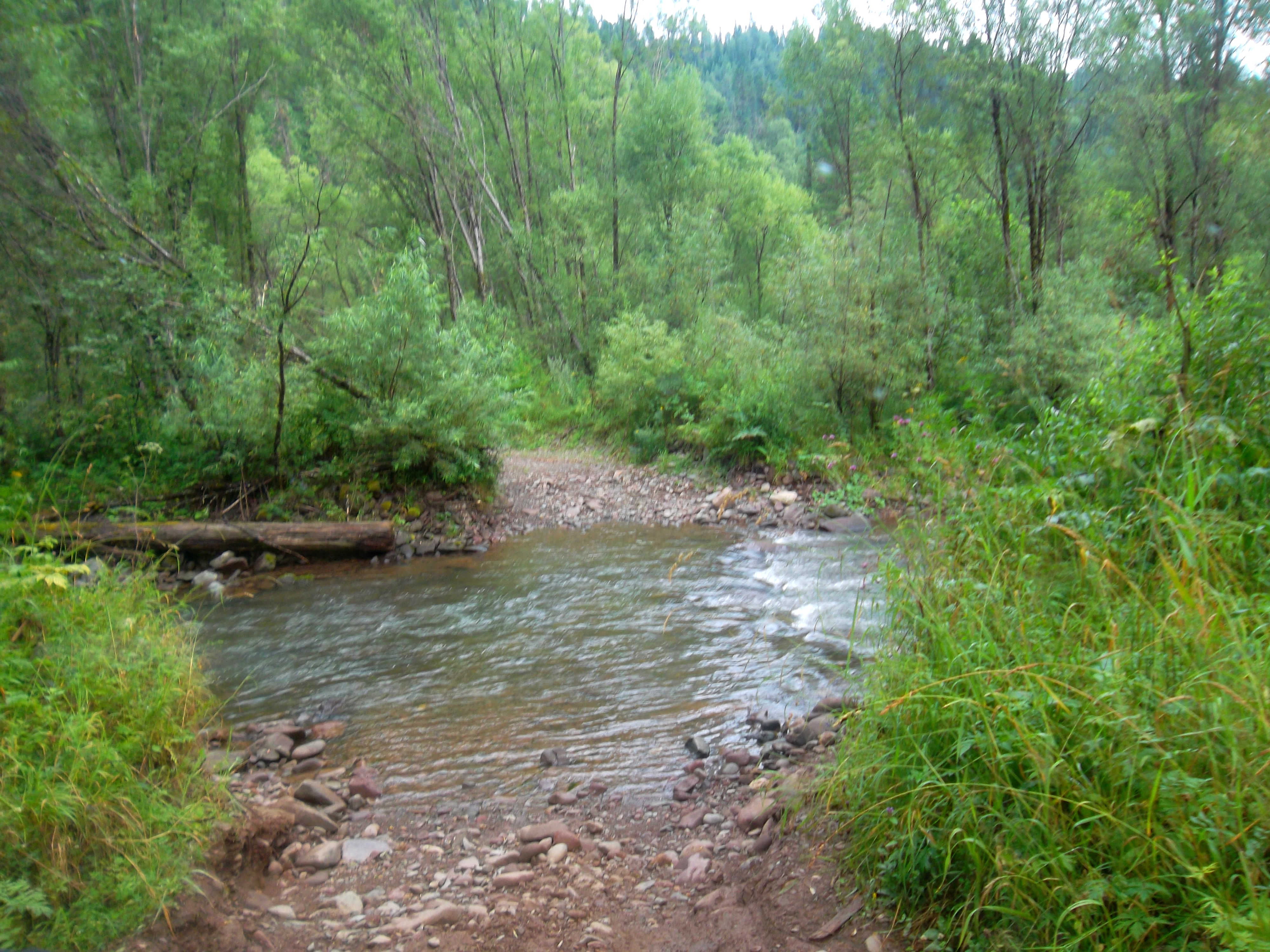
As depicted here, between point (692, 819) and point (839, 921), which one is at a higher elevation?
point (839, 921)

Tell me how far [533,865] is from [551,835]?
216 mm

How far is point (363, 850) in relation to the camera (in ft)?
12.4

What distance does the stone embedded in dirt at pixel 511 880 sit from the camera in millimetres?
3361

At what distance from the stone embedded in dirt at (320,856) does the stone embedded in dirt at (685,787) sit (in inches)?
68.2

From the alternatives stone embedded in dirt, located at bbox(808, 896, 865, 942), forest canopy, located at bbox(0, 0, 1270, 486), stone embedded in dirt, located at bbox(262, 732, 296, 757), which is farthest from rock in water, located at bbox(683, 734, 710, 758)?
forest canopy, located at bbox(0, 0, 1270, 486)

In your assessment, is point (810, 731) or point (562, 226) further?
point (562, 226)

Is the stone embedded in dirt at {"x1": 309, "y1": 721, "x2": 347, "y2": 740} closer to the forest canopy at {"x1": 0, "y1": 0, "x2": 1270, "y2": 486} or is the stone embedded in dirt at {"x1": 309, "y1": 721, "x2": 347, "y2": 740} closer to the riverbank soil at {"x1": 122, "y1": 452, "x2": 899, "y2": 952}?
the riverbank soil at {"x1": 122, "y1": 452, "x2": 899, "y2": 952}

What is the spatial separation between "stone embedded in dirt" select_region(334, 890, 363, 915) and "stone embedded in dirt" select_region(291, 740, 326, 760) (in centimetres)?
172

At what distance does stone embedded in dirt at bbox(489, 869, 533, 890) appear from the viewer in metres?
3.36

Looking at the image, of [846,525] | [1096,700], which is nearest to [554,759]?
[1096,700]

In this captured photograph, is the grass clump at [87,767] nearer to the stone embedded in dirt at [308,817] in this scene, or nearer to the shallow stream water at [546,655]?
the stone embedded in dirt at [308,817]

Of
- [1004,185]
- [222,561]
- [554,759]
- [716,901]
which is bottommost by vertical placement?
[554,759]

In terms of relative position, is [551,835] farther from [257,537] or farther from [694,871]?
[257,537]

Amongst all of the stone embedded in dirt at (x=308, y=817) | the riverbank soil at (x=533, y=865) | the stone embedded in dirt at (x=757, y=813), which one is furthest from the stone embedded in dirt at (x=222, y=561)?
the stone embedded in dirt at (x=757, y=813)
